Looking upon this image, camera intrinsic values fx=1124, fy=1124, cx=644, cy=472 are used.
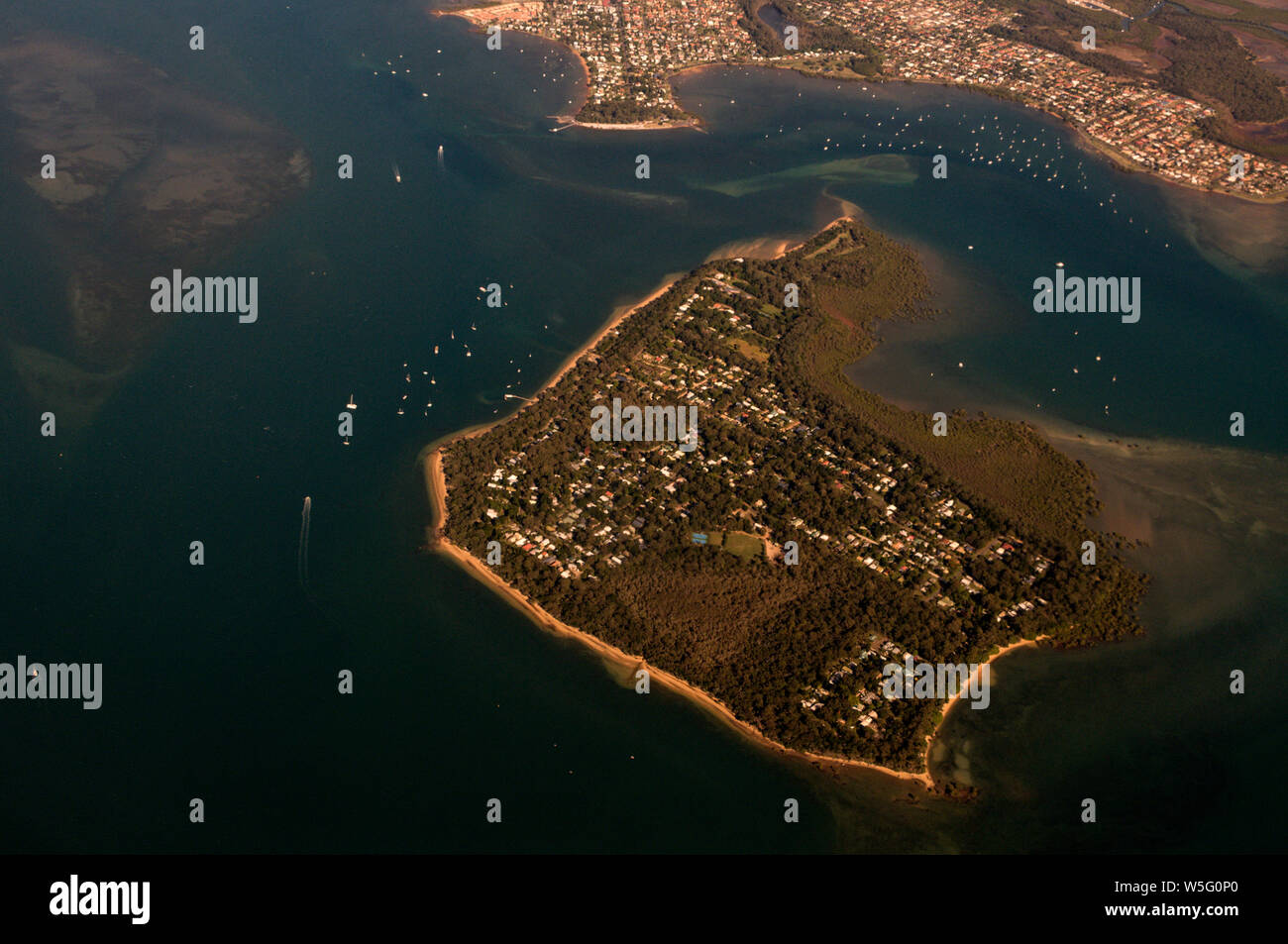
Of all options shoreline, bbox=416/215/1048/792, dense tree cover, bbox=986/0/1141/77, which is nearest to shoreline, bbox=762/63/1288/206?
dense tree cover, bbox=986/0/1141/77

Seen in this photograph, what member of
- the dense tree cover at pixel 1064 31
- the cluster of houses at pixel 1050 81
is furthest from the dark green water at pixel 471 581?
the dense tree cover at pixel 1064 31

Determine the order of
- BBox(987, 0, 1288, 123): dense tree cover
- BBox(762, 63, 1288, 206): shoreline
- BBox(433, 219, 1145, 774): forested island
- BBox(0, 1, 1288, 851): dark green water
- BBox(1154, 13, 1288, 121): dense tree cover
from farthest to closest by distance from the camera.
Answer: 1. BBox(987, 0, 1288, 123): dense tree cover
2. BBox(1154, 13, 1288, 121): dense tree cover
3. BBox(762, 63, 1288, 206): shoreline
4. BBox(433, 219, 1145, 774): forested island
5. BBox(0, 1, 1288, 851): dark green water

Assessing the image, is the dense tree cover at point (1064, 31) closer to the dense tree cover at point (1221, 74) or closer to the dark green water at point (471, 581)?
the dense tree cover at point (1221, 74)

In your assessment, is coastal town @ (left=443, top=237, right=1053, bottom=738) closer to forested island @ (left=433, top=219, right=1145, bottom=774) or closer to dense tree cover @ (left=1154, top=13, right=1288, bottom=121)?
forested island @ (left=433, top=219, right=1145, bottom=774)

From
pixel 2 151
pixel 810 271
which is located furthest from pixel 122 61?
pixel 810 271

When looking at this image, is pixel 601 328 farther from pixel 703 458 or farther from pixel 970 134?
pixel 970 134

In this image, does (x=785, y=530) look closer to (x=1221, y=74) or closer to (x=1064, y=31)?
(x=1221, y=74)
